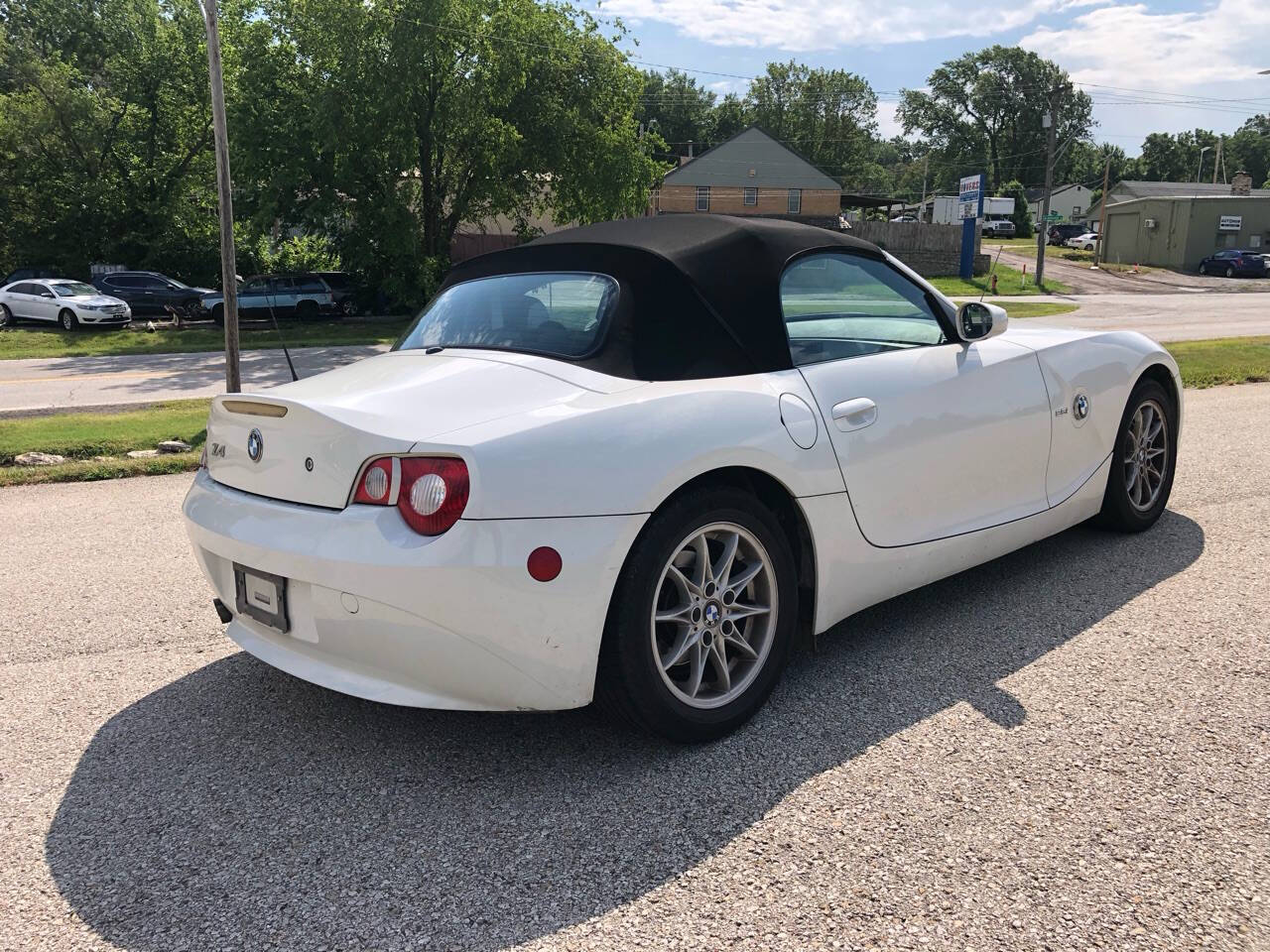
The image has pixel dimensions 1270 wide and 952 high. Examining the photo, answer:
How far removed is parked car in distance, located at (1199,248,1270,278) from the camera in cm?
4966

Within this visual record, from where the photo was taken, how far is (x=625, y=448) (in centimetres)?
274

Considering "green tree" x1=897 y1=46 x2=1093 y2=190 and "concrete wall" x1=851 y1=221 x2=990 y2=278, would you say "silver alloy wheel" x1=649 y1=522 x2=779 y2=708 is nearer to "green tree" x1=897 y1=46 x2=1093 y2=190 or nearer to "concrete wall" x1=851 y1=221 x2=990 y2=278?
"concrete wall" x1=851 y1=221 x2=990 y2=278

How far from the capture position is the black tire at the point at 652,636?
2746mm

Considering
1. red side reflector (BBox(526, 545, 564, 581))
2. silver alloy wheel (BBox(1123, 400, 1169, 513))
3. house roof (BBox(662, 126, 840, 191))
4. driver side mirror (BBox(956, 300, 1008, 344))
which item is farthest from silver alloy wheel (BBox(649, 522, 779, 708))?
house roof (BBox(662, 126, 840, 191))

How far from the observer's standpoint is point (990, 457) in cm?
385

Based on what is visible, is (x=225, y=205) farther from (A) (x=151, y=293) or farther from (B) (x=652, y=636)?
(A) (x=151, y=293)

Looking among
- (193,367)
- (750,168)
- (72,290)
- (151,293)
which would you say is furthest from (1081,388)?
(750,168)

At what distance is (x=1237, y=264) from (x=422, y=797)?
5814 centimetres

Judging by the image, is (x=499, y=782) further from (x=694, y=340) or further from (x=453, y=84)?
(x=453, y=84)

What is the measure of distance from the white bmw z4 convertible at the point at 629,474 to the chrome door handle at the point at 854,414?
0.5 inches

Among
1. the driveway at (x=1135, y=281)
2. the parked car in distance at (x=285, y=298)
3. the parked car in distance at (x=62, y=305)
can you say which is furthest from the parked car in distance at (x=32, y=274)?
the driveway at (x=1135, y=281)

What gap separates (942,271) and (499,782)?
153 ft

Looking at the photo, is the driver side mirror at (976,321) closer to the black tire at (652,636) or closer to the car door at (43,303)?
the black tire at (652,636)

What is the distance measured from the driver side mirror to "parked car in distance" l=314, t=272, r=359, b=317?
27987 millimetres
